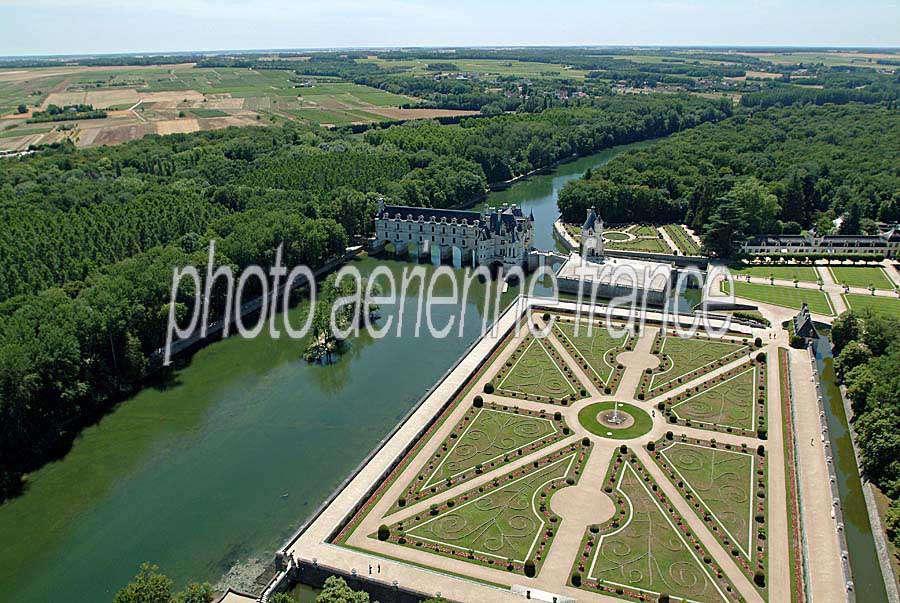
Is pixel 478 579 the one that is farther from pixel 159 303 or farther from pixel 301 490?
pixel 159 303

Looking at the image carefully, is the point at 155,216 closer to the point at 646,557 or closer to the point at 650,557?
the point at 646,557

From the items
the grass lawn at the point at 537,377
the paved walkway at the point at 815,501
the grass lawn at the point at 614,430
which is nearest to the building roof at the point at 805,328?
the paved walkway at the point at 815,501

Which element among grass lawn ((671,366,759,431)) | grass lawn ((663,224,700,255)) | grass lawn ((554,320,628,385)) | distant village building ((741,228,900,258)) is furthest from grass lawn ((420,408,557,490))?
distant village building ((741,228,900,258))

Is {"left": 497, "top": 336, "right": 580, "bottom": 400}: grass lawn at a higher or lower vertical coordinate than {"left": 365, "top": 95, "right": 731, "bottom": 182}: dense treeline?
lower

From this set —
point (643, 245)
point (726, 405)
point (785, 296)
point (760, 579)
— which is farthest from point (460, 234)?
point (760, 579)

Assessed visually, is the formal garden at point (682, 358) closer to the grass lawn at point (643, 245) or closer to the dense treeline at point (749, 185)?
the grass lawn at point (643, 245)

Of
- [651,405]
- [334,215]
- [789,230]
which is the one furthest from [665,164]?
[651,405]

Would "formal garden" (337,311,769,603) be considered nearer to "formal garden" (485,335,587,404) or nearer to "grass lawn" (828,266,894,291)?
"formal garden" (485,335,587,404)

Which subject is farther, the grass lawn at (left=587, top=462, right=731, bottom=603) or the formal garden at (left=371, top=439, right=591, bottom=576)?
the formal garden at (left=371, top=439, right=591, bottom=576)
